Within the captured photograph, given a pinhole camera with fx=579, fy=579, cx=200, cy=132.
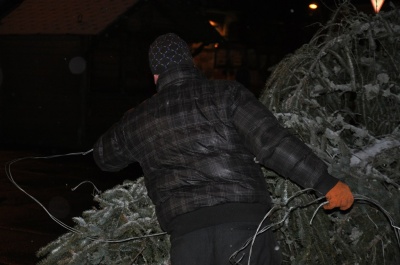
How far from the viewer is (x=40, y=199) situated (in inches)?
365

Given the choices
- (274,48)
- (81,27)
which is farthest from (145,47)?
(274,48)

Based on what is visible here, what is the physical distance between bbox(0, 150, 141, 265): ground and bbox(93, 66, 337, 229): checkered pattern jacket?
3832 mm

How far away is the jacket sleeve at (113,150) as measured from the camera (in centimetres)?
320

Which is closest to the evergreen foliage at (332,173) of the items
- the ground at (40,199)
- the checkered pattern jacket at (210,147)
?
the checkered pattern jacket at (210,147)

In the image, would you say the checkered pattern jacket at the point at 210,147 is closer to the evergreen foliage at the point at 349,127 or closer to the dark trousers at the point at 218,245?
the dark trousers at the point at 218,245

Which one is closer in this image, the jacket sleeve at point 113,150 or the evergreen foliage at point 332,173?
the jacket sleeve at point 113,150

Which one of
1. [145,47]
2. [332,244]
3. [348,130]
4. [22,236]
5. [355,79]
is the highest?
[145,47]

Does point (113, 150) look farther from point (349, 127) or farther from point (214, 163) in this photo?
point (349, 127)

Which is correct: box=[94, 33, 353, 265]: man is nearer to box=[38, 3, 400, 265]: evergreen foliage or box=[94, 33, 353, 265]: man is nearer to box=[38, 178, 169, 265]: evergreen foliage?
box=[38, 3, 400, 265]: evergreen foliage

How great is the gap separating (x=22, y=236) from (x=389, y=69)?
4925mm

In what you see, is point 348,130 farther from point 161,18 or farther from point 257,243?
point 161,18

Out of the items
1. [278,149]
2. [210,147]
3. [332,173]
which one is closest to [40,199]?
[332,173]

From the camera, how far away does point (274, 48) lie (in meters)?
24.0

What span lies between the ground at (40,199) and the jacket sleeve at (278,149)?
4182 mm
